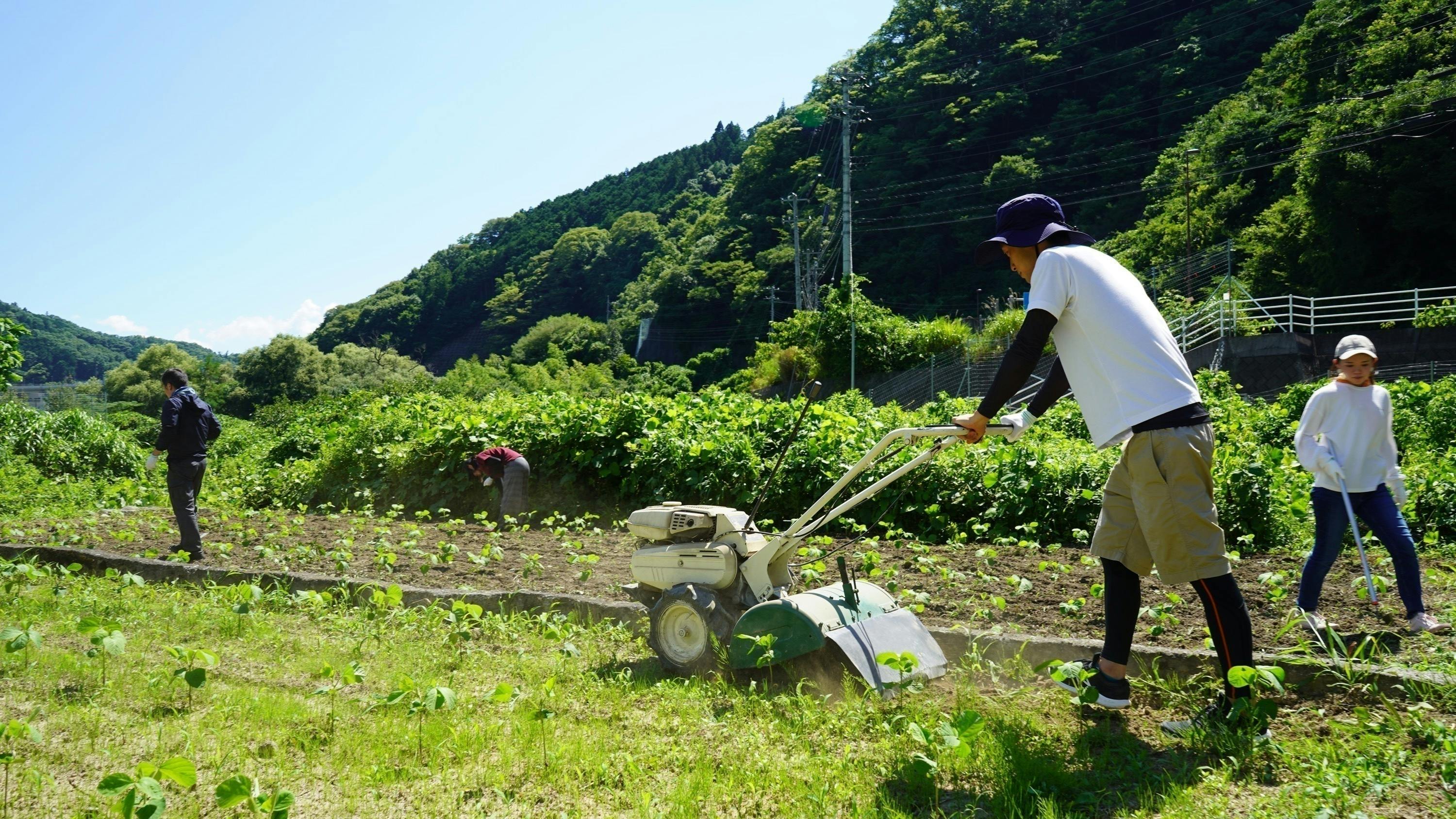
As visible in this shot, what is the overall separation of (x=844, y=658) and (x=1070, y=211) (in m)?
50.9

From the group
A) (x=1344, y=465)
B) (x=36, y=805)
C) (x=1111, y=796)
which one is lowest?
→ (x=1111, y=796)

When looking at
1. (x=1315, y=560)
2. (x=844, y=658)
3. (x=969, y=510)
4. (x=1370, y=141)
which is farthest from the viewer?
(x=1370, y=141)

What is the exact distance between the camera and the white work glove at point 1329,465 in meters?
4.72

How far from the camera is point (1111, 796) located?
2.93 meters

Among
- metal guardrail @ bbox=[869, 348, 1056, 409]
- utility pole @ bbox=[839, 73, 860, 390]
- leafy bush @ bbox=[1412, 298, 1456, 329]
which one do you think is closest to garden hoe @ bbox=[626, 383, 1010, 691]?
leafy bush @ bbox=[1412, 298, 1456, 329]

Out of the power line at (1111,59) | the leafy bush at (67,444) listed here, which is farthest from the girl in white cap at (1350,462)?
the power line at (1111,59)

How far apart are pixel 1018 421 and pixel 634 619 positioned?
2714mm

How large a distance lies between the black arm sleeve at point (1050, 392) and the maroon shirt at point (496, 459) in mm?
7192

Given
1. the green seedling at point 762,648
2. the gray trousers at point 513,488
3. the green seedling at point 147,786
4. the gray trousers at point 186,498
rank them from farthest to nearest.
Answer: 1. the gray trousers at point 513,488
2. the gray trousers at point 186,498
3. the green seedling at point 762,648
4. the green seedling at point 147,786

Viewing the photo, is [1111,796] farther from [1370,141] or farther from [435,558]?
[1370,141]

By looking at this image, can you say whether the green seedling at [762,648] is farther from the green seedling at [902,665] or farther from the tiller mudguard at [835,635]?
the green seedling at [902,665]

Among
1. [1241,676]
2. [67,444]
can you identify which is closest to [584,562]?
[1241,676]

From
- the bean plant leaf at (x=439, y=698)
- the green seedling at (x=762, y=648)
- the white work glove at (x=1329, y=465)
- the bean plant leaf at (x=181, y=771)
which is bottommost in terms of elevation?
the green seedling at (x=762, y=648)

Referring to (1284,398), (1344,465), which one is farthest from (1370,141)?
(1344,465)
